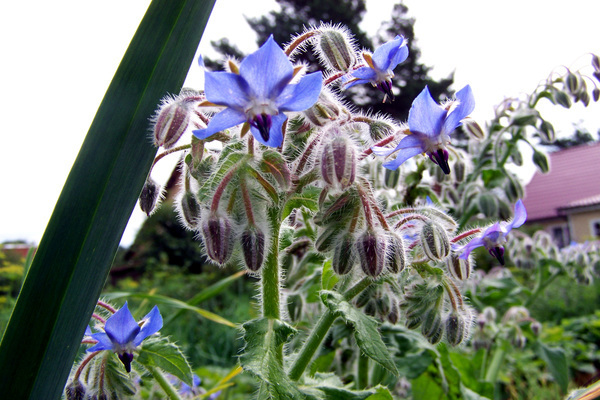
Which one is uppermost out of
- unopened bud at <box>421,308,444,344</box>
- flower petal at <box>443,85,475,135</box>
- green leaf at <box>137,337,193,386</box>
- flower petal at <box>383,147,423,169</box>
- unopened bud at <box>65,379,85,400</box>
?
flower petal at <box>443,85,475,135</box>

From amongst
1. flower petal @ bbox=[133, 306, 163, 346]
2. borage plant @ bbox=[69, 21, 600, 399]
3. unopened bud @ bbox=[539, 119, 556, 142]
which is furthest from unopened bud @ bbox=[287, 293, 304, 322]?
unopened bud @ bbox=[539, 119, 556, 142]

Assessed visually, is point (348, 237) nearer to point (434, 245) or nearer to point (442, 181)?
point (434, 245)

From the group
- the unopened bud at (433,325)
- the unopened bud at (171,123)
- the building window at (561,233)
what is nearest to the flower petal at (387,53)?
the unopened bud at (171,123)

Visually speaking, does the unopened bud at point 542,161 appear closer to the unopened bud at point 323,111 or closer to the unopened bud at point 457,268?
the unopened bud at point 457,268

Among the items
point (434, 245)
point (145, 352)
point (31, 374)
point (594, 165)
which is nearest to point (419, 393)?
point (434, 245)

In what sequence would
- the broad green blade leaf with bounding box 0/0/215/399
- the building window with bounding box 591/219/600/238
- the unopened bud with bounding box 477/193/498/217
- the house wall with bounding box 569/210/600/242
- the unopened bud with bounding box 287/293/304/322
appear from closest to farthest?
the broad green blade leaf with bounding box 0/0/215/399, the unopened bud with bounding box 287/293/304/322, the unopened bud with bounding box 477/193/498/217, the building window with bounding box 591/219/600/238, the house wall with bounding box 569/210/600/242

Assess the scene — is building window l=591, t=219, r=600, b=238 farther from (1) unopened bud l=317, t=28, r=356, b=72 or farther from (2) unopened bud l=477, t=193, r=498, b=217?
(1) unopened bud l=317, t=28, r=356, b=72
